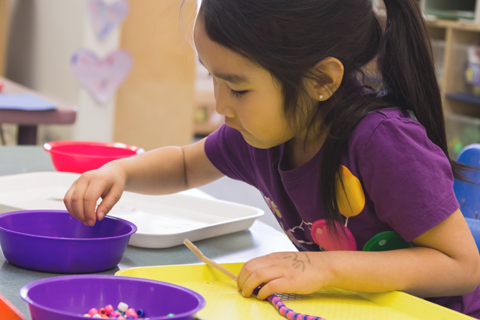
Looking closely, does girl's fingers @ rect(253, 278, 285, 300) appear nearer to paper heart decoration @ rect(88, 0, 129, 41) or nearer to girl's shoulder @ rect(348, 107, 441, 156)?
girl's shoulder @ rect(348, 107, 441, 156)

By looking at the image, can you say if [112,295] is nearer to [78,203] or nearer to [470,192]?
[78,203]

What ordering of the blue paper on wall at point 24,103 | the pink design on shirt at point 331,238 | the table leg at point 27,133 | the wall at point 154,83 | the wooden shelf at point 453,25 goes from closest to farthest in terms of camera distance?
the pink design on shirt at point 331,238
the blue paper on wall at point 24,103
the table leg at point 27,133
the wall at point 154,83
the wooden shelf at point 453,25

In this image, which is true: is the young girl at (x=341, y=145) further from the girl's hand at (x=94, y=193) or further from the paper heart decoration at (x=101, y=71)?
the paper heart decoration at (x=101, y=71)

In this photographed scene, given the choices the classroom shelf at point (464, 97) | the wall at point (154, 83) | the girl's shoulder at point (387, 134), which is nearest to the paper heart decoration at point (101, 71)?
the wall at point (154, 83)

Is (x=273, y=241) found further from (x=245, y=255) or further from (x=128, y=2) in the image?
(x=128, y=2)

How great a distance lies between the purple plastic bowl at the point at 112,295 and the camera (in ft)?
1.36

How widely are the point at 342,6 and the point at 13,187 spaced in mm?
570

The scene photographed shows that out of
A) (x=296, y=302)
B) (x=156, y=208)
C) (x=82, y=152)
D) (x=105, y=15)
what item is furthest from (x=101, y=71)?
(x=296, y=302)

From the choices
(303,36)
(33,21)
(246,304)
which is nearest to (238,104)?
(303,36)

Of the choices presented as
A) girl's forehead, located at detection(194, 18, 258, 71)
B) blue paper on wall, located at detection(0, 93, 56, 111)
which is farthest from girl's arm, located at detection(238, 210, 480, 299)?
blue paper on wall, located at detection(0, 93, 56, 111)

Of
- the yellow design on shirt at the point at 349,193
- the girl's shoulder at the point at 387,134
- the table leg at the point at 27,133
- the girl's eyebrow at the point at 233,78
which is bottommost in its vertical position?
the table leg at the point at 27,133

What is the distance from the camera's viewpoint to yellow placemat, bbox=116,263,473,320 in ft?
1.60

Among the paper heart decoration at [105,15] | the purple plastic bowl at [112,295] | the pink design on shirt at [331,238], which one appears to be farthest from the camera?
the paper heart decoration at [105,15]

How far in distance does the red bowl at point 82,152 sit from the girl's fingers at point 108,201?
21 centimetres
